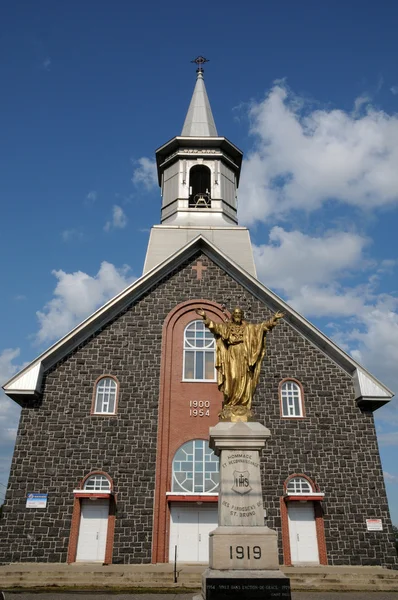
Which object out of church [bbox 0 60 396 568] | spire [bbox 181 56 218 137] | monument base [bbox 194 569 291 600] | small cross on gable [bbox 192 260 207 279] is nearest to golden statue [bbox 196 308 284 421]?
monument base [bbox 194 569 291 600]

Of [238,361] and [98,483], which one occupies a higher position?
[238,361]

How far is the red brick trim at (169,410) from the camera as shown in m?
17.2

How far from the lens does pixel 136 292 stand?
2075cm

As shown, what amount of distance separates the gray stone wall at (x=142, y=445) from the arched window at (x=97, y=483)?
28cm

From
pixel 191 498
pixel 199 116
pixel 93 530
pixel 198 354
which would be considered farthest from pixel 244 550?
pixel 199 116

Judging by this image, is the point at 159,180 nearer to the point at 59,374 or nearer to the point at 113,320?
the point at 113,320

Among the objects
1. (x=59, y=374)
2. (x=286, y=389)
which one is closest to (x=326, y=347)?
(x=286, y=389)

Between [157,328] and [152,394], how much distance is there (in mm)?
2671

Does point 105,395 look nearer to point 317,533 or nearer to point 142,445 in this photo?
point 142,445

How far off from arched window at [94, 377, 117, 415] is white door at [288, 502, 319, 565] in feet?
23.9

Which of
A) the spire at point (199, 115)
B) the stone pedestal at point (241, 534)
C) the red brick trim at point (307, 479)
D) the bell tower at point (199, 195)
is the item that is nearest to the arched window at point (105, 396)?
the bell tower at point (199, 195)

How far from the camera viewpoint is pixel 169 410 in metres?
18.9

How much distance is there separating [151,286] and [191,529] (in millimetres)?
9302

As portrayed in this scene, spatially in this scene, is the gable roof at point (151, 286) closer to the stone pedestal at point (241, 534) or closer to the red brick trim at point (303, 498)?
the red brick trim at point (303, 498)
